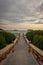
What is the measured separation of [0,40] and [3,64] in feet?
24.0

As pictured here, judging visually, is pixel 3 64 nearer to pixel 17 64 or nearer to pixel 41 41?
pixel 17 64

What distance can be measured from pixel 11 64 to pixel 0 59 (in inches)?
62.8

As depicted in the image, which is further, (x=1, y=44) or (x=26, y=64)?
(x=1, y=44)

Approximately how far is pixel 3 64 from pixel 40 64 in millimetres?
1758

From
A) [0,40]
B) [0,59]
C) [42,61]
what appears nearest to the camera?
[42,61]

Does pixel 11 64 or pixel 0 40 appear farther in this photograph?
pixel 0 40

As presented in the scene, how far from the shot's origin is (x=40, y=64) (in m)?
10.8

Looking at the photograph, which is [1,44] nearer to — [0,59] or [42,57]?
[0,59]

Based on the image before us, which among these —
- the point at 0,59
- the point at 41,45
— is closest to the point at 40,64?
the point at 0,59

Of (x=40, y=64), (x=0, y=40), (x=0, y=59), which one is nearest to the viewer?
(x=40, y=64)

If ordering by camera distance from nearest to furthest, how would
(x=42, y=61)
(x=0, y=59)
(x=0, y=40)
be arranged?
1. (x=42, y=61)
2. (x=0, y=59)
3. (x=0, y=40)

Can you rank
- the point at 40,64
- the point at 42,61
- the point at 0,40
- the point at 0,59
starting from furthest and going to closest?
the point at 0,40 < the point at 0,59 < the point at 42,61 < the point at 40,64

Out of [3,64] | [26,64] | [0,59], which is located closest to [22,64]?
[26,64]

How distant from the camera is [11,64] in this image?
11.1 m
